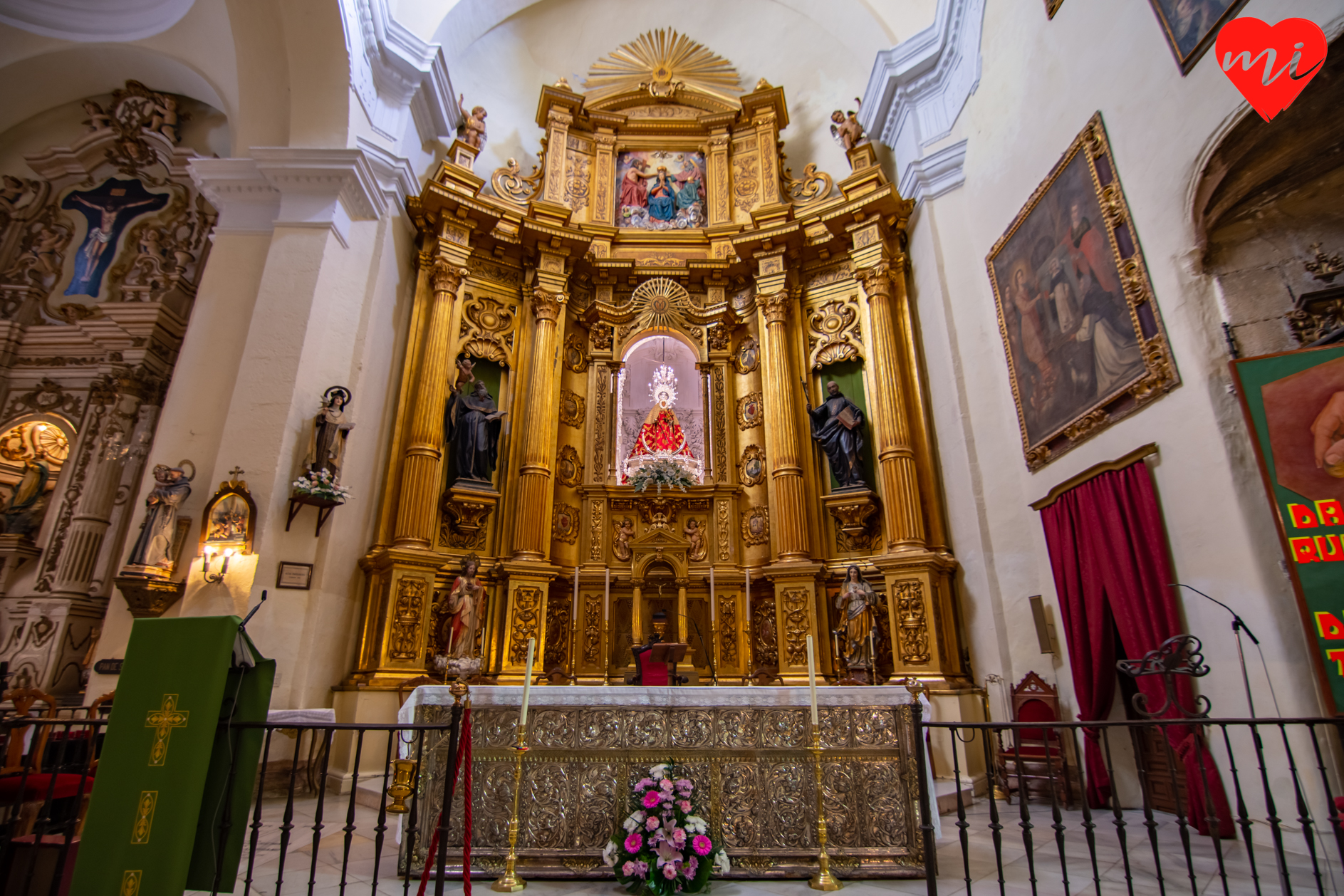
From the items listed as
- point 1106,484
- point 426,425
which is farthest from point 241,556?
point 1106,484

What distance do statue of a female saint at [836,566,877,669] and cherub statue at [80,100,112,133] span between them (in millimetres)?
13017

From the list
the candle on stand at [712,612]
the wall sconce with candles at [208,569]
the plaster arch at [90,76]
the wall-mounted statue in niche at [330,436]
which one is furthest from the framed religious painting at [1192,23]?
the plaster arch at [90,76]

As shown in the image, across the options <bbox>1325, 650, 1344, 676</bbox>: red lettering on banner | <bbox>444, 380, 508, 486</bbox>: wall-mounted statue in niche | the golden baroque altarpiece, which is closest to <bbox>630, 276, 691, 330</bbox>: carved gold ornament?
the golden baroque altarpiece

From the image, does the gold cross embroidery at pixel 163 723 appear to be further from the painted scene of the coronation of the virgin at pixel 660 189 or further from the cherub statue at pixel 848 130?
the cherub statue at pixel 848 130

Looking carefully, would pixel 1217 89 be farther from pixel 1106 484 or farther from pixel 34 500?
pixel 34 500

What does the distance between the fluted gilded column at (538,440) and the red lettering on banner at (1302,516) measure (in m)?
7.00

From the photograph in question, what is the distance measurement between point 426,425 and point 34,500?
594 cm

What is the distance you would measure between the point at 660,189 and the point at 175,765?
10.1 metres

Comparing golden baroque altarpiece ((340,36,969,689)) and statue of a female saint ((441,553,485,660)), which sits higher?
golden baroque altarpiece ((340,36,969,689))

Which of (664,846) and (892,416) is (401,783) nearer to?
(664,846)

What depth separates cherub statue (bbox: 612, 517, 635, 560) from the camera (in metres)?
9.33

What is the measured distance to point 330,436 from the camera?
7.32 meters

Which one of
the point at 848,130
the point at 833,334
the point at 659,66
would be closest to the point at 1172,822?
the point at 833,334

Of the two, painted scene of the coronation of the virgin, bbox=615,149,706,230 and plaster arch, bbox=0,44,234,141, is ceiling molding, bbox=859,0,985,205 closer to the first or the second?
painted scene of the coronation of the virgin, bbox=615,149,706,230
